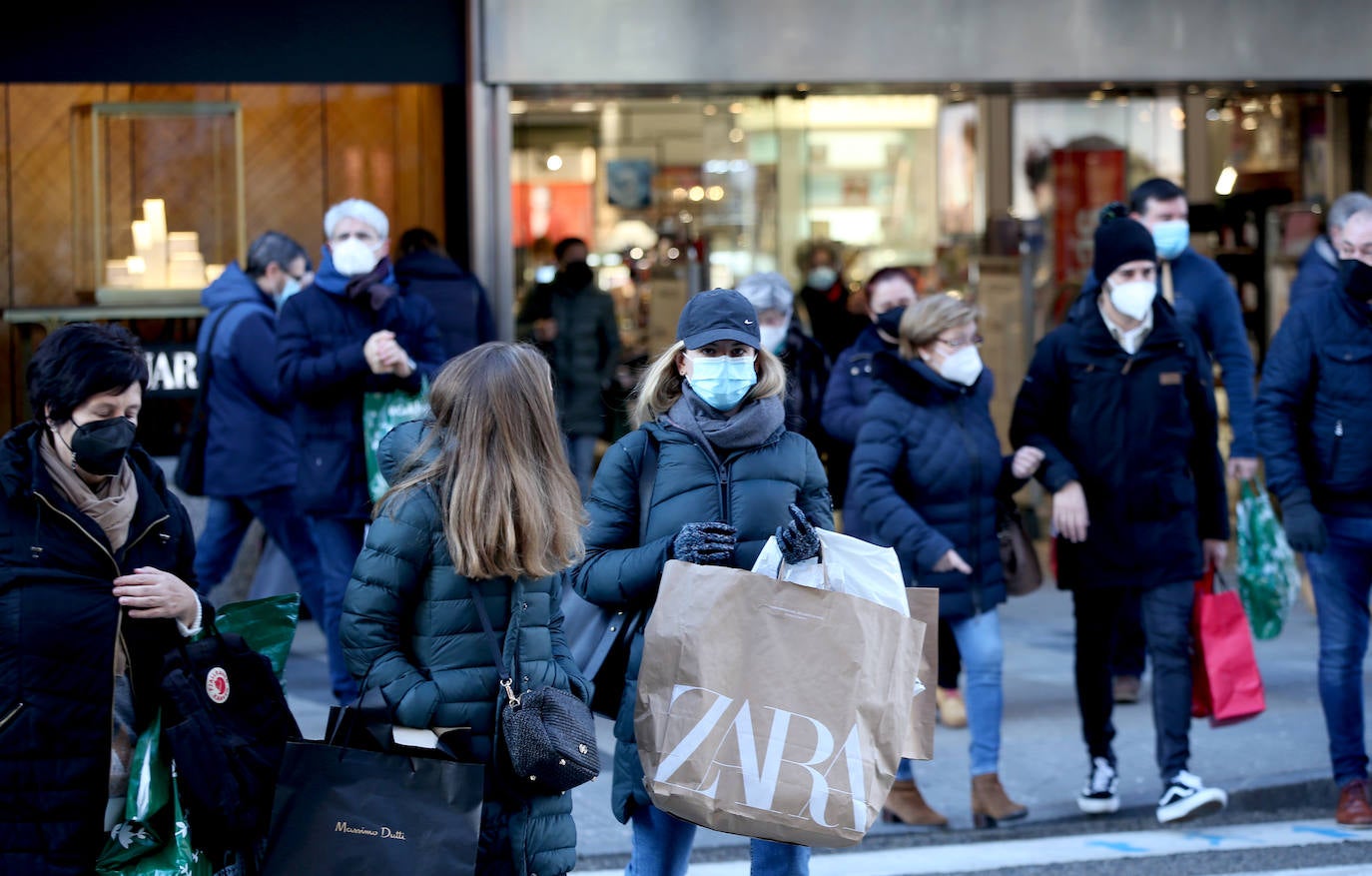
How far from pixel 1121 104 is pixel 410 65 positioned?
434 cm

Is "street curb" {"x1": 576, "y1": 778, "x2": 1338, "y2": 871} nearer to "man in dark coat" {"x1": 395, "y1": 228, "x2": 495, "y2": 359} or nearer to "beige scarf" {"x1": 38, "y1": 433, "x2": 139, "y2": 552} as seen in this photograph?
"beige scarf" {"x1": 38, "y1": 433, "x2": 139, "y2": 552}

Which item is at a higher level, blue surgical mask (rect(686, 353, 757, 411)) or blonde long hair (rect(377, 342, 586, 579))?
blue surgical mask (rect(686, 353, 757, 411))

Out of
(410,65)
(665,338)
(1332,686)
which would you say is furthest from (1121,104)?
(1332,686)

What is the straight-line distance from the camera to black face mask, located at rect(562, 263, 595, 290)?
10.4m

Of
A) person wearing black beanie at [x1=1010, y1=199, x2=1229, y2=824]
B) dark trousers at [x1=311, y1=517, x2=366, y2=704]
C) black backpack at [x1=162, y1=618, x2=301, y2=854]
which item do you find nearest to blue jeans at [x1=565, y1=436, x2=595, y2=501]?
dark trousers at [x1=311, y1=517, x2=366, y2=704]

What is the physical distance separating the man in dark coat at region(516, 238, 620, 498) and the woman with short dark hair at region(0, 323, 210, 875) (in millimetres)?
6477

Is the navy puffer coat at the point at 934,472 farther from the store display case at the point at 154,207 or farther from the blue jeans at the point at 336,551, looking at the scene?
the store display case at the point at 154,207

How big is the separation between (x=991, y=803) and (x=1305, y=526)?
1394 millimetres

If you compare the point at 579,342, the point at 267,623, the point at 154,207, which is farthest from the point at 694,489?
the point at 579,342

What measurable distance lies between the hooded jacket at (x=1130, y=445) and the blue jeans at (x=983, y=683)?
401 mm

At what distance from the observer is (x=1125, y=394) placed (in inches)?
235

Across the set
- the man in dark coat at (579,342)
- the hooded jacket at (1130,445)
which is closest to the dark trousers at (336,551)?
the hooded jacket at (1130,445)

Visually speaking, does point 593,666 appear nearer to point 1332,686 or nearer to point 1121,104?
point 1332,686

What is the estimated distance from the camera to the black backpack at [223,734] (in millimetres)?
3664
